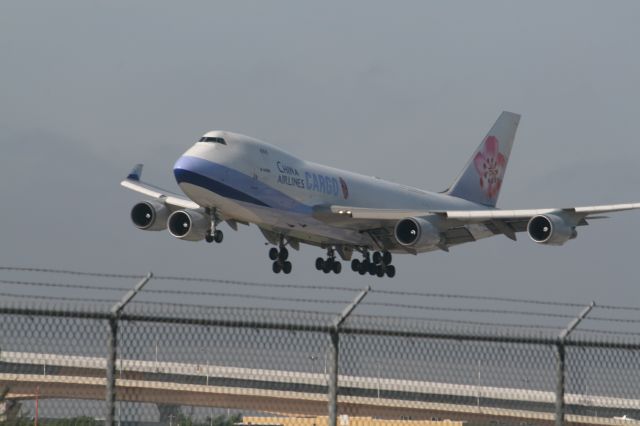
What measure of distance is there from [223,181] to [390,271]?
11926mm

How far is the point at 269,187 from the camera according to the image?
4581 centimetres

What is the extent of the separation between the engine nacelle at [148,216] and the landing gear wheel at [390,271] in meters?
9.34

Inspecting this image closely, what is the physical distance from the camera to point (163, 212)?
170 ft

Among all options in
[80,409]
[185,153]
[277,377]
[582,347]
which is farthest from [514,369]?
[185,153]

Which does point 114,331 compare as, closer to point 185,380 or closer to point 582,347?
point 185,380

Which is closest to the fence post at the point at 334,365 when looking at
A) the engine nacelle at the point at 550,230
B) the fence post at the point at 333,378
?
the fence post at the point at 333,378

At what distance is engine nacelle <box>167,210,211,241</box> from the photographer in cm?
4869

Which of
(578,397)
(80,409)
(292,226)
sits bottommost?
(80,409)

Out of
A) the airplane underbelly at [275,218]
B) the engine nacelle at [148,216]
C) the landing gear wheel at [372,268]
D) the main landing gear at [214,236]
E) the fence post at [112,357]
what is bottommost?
the fence post at [112,357]

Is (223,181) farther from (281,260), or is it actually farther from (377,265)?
(377,265)

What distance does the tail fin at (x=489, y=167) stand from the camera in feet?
209

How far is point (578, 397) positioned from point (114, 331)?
5.22 metres

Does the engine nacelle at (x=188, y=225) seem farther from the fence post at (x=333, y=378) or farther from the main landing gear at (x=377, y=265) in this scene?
the fence post at (x=333, y=378)

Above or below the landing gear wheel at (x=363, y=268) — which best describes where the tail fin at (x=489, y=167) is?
above
